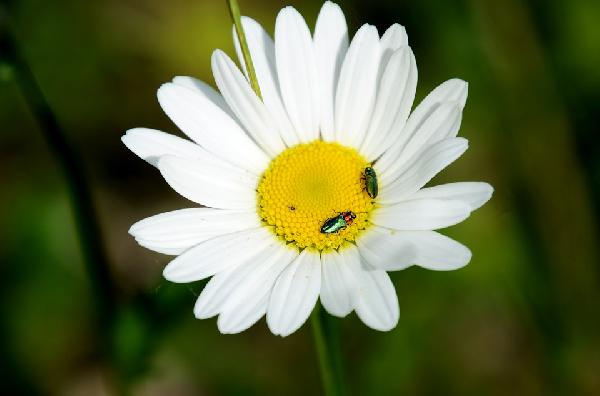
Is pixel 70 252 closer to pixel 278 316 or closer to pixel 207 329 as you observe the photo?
pixel 207 329

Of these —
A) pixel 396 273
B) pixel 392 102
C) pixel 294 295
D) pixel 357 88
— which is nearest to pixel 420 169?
pixel 392 102

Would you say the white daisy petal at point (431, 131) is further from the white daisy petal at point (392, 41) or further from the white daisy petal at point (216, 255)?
the white daisy petal at point (216, 255)

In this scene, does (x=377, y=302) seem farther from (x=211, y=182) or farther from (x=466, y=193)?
(x=211, y=182)

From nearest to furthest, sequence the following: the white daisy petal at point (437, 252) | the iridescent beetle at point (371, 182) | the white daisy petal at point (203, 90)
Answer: the white daisy petal at point (437, 252), the iridescent beetle at point (371, 182), the white daisy petal at point (203, 90)

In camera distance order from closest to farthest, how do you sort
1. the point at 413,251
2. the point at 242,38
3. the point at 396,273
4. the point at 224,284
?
1. the point at 413,251
2. the point at 242,38
3. the point at 224,284
4. the point at 396,273

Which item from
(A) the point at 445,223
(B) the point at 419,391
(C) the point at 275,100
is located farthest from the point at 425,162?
(B) the point at 419,391

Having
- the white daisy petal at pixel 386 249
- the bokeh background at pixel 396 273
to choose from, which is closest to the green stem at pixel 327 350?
the white daisy petal at pixel 386 249

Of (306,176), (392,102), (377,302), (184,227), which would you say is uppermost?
(392,102)
